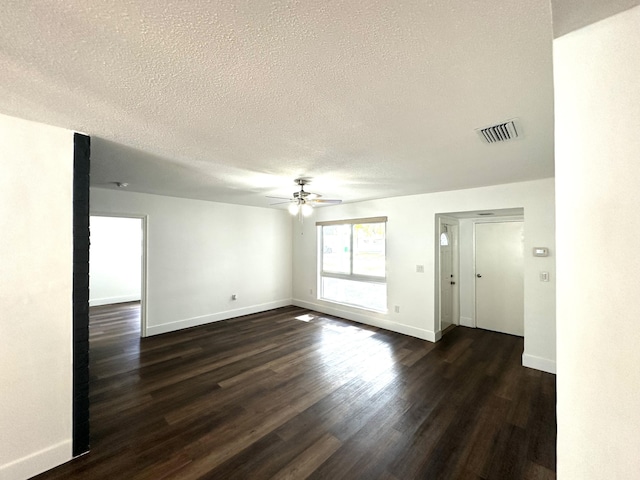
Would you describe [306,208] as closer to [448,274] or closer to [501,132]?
[501,132]

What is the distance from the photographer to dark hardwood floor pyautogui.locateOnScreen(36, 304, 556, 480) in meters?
1.86

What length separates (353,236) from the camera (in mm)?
5559

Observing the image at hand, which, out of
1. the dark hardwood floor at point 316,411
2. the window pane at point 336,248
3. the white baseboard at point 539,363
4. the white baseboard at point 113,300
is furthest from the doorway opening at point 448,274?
the white baseboard at point 113,300

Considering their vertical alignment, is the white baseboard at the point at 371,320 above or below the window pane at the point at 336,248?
below

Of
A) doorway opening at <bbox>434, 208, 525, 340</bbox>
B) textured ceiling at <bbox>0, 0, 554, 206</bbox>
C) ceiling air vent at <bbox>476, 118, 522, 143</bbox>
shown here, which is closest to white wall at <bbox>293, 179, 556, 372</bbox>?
doorway opening at <bbox>434, 208, 525, 340</bbox>

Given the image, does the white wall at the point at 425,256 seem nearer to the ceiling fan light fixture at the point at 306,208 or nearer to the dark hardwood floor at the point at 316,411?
the dark hardwood floor at the point at 316,411

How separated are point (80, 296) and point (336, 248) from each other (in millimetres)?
4522

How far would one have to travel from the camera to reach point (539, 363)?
10.8 ft

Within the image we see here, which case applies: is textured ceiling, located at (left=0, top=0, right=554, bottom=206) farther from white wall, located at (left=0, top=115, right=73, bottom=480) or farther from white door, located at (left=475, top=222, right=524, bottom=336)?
white door, located at (left=475, top=222, right=524, bottom=336)

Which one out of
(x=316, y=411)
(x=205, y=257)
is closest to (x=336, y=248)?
(x=205, y=257)

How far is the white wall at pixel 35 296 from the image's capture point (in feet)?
5.57

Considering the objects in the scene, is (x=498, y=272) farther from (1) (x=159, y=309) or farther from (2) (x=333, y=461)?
(1) (x=159, y=309)

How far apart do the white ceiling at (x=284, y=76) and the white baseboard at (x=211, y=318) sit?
10.4 ft

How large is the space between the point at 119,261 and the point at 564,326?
29.2 ft
